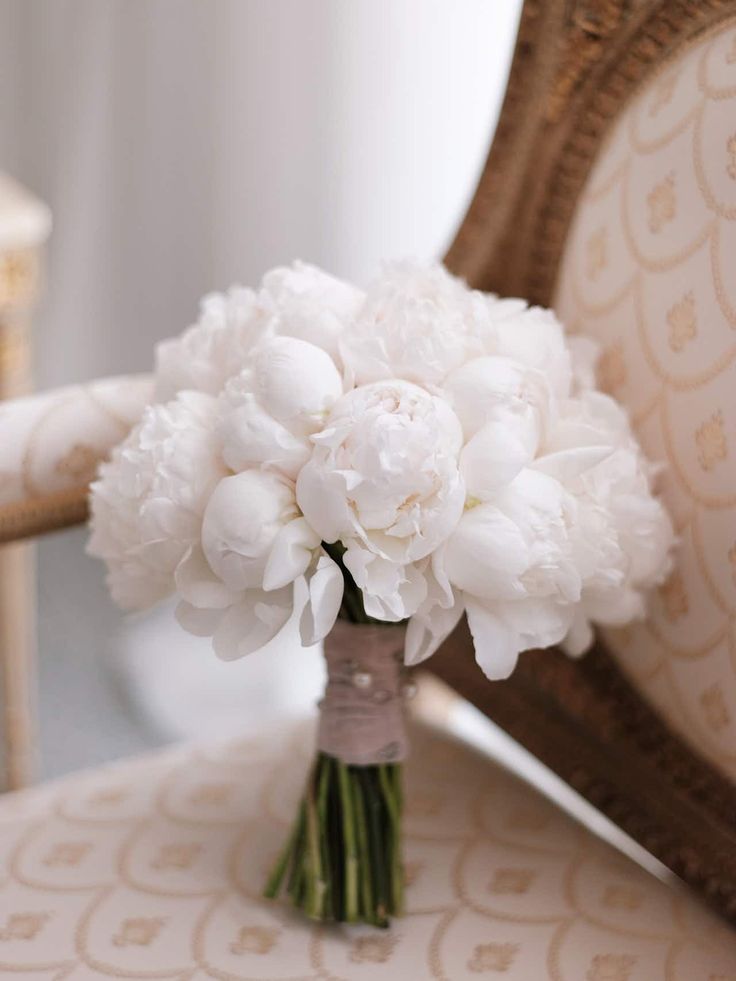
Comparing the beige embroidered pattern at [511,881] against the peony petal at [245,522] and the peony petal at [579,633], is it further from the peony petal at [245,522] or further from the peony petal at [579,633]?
the peony petal at [245,522]

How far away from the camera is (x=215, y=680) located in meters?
1.60

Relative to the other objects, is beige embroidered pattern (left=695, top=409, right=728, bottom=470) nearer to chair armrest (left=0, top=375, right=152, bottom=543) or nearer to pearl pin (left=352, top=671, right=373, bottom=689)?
pearl pin (left=352, top=671, right=373, bottom=689)

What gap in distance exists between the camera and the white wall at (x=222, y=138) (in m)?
1.33

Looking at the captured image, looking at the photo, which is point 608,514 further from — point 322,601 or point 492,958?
point 492,958

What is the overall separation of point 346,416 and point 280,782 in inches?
13.7

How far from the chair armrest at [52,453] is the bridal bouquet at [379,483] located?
0.15 meters

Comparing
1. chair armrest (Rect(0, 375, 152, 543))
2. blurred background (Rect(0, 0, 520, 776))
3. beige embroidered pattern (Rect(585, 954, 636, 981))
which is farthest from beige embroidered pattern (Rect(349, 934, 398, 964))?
blurred background (Rect(0, 0, 520, 776))

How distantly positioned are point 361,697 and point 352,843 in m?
0.08

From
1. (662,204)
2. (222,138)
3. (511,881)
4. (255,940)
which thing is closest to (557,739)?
(511,881)

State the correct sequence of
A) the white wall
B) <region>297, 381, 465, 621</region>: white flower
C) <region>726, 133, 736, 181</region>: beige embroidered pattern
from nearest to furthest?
1. <region>297, 381, 465, 621</region>: white flower
2. <region>726, 133, 736, 181</region>: beige embroidered pattern
3. the white wall

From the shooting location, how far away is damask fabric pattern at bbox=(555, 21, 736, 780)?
61 centimetres

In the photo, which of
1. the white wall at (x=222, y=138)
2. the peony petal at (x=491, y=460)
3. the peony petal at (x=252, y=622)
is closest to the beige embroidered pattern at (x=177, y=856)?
the peony petal at (x=252, y=622)

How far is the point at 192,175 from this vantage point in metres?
1.62

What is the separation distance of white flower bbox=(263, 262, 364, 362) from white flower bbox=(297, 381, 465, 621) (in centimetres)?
5
